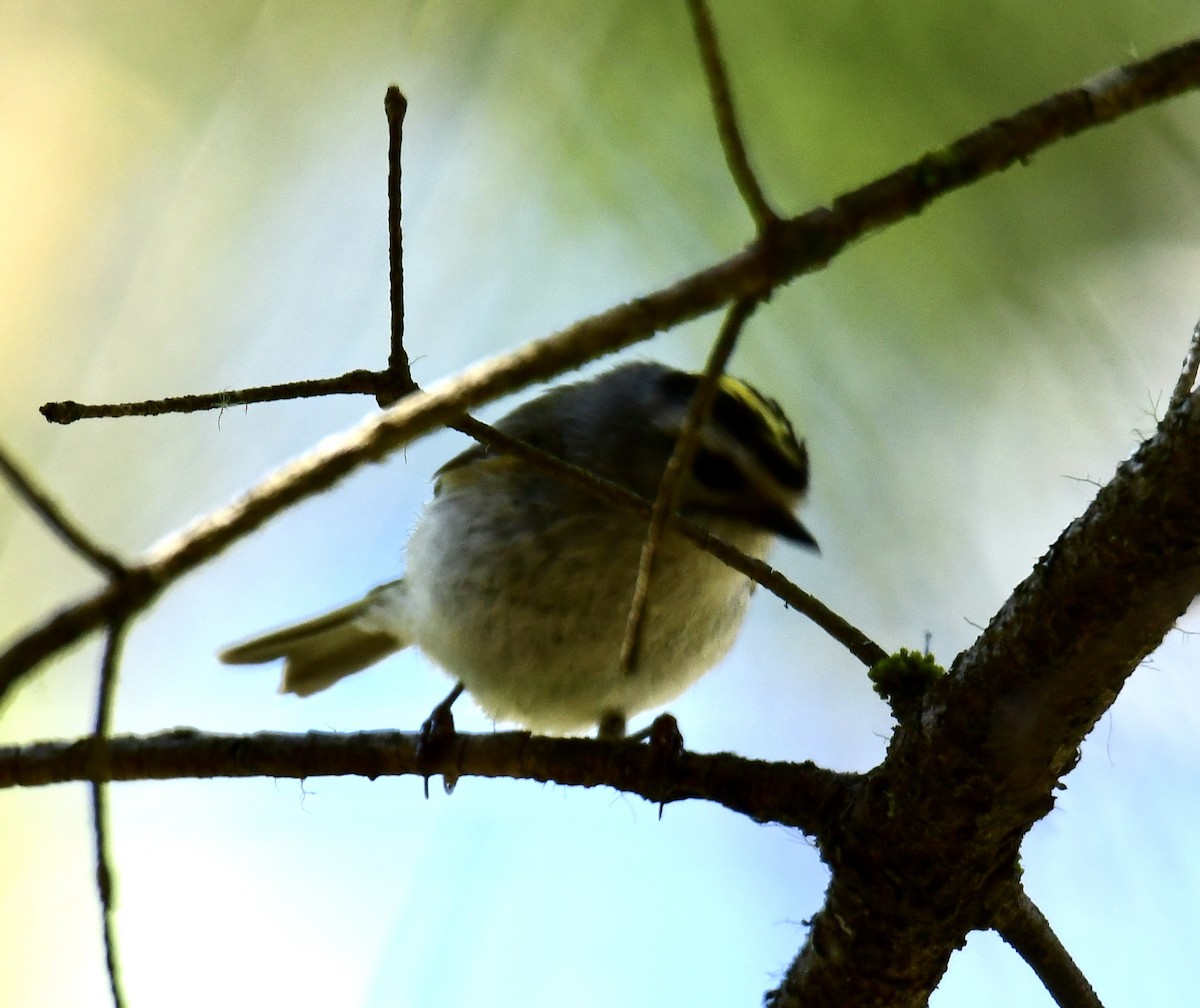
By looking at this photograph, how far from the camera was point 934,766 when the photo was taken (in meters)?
1.04

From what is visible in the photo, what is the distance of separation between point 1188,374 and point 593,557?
1.04 m

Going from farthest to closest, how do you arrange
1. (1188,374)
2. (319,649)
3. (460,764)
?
1. (319,649)
2. (460,764)
3. (1188,374)

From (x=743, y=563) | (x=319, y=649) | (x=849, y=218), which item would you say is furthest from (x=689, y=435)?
(x=319, y=649)

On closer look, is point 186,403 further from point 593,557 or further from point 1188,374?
point 593,557

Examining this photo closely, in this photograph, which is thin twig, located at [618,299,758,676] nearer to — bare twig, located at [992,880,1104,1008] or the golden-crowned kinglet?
bare twig, located at [992,880,1104,1008]

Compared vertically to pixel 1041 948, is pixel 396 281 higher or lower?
higher

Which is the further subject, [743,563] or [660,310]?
[743,563]

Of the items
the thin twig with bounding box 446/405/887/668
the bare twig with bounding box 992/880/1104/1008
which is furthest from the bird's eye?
the bare twig with bounding box 992/880/1104/1008

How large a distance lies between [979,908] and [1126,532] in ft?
1.36

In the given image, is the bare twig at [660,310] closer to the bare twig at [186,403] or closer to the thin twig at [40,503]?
the thin twig at [40,503]

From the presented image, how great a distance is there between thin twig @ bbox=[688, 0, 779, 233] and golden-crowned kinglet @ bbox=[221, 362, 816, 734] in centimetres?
106

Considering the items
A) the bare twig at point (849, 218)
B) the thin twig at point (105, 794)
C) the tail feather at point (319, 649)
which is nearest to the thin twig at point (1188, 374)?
the bare twig at point (849, 218)

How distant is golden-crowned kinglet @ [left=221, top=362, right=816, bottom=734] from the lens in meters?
1.87

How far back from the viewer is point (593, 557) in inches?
73.9
